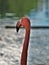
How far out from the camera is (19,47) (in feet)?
12.3

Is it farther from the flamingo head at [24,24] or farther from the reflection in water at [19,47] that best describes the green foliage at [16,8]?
the flamingo head at [24,24]

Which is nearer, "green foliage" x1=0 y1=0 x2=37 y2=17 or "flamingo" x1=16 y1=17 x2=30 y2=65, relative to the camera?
"flamingo" x1=16 y1=17 x2=30 y2=65

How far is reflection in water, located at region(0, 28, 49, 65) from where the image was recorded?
10.2 ft

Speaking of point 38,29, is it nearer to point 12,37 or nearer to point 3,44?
point 12,37

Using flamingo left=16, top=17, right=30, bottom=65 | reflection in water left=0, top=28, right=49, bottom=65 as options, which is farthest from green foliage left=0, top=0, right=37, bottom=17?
flamingo left=16, top=17, right=30, bottom=65

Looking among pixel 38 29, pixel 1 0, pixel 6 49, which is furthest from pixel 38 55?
pixel 1 0

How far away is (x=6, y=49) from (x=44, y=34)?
1.42m

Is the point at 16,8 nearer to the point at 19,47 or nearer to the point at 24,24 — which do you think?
the point at 19,47

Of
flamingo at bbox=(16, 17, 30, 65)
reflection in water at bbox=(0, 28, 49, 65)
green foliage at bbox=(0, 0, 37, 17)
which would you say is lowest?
green foliage at bbox=(0, 0, 37, 17)

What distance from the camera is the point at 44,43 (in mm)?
4168

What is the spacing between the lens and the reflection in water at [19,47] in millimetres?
3116

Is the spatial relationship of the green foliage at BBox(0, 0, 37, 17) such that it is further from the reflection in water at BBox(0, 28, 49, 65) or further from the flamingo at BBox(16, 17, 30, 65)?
the flamingo at BBox(16, 17, 30, 65)

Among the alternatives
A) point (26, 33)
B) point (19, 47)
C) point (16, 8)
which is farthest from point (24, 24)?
point (16, 8)

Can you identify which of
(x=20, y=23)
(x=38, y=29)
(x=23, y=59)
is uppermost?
(x=20, y=23)
